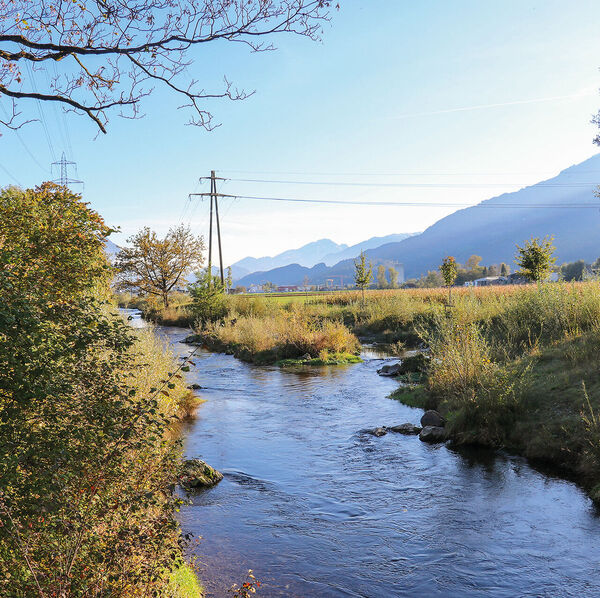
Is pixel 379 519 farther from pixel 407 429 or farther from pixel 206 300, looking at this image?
pixel 206 300

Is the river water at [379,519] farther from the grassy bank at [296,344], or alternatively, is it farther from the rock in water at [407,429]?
the grassy bank at [296,344]

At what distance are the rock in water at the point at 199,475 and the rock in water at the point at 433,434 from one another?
4.40 m

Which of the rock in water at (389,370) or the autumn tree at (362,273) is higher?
the autumn tree at (362,273)

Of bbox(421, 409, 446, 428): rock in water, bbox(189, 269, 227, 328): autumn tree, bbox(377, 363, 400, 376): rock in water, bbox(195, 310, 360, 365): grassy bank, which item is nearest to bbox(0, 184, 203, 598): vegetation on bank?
bbox(421, 409, 446, 428): rock in water

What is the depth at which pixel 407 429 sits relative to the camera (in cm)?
1152

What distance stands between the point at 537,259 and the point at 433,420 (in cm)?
1994

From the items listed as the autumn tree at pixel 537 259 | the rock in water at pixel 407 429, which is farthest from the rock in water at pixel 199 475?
the autumn tree at pixel 537 259

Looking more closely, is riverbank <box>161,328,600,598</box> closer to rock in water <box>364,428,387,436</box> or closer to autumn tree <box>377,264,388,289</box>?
rock in water <box>364,428,387,436</box>

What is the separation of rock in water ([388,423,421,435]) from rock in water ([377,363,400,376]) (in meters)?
6.61

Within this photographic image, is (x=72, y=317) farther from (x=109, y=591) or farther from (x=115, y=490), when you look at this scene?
(x=109, y=591)

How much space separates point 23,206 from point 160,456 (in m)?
3.32

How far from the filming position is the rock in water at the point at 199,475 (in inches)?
334

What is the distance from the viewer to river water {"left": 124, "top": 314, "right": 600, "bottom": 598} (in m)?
5.82

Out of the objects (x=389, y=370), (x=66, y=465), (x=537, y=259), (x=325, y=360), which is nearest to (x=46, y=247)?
(x=66, y=465)
